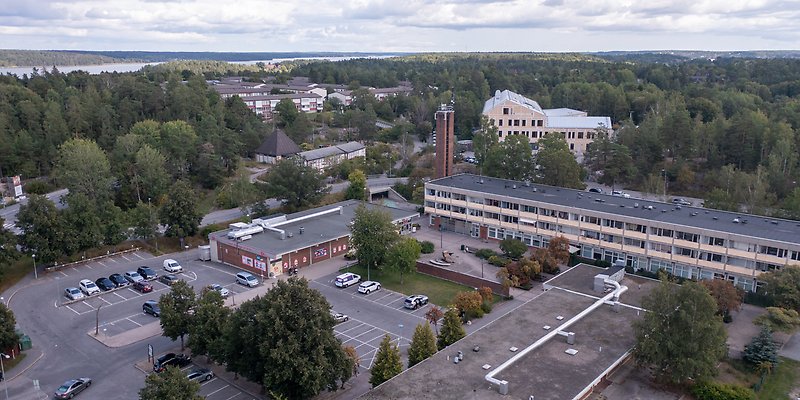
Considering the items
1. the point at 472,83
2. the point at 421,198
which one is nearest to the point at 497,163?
the point at 421,198

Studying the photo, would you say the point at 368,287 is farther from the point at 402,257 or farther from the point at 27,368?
the point at 27,368

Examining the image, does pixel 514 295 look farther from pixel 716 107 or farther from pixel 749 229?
pixel 716 107

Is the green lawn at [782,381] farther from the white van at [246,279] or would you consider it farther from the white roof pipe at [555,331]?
the white van at [246,279]

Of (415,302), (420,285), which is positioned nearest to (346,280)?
(420,285)

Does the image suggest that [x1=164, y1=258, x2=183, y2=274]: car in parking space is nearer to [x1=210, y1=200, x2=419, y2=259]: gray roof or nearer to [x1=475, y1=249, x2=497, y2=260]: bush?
[x1=210, y1=200, x2=419, y2=259]: gray roof

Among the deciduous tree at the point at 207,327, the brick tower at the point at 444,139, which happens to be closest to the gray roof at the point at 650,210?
the brick tower at the point at 444,139

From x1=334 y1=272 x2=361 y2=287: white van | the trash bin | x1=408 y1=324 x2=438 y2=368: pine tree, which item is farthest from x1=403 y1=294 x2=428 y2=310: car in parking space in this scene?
the trash bin
